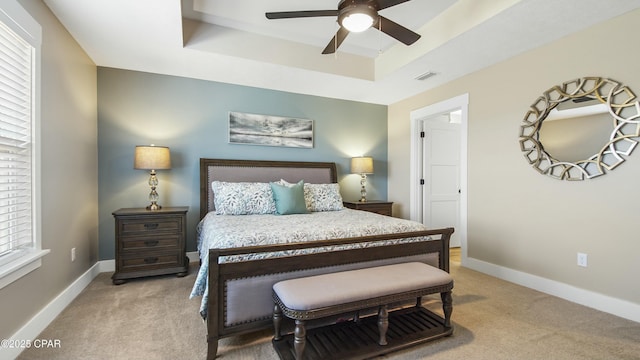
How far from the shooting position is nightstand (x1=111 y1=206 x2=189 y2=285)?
2996mm

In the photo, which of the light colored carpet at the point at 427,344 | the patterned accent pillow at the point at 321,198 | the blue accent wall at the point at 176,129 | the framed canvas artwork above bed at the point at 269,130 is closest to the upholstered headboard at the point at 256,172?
the blue accent wall at the point at 176,129

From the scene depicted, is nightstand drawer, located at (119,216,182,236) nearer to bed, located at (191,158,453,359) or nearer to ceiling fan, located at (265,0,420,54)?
bed, located at (191,158,453,359)

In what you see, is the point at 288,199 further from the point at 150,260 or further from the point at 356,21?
the point at 356,21

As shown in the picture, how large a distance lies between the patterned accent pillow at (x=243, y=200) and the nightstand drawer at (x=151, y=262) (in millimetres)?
695

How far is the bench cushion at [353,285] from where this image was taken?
1.63 metres

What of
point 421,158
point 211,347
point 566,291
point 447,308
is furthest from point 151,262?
point 566,291

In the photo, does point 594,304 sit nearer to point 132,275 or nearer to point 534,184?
point 534,184

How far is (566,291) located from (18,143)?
4642 mm

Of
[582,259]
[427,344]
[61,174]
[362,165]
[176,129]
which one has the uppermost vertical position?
[176,129]

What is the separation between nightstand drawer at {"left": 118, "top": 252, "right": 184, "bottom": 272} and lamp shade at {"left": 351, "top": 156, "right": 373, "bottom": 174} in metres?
2.77

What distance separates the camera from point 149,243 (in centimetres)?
310

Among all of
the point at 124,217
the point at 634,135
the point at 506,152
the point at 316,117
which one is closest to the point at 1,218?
the point at 124,217

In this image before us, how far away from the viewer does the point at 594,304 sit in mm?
2463

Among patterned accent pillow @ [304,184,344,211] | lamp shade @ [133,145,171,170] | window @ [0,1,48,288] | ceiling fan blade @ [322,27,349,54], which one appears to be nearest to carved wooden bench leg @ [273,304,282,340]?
window @ [0,1,48,288]
